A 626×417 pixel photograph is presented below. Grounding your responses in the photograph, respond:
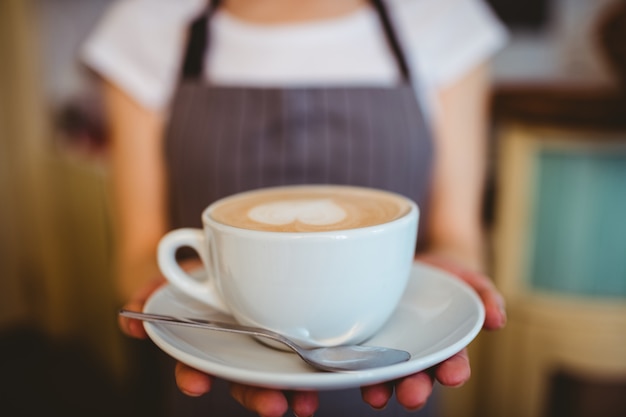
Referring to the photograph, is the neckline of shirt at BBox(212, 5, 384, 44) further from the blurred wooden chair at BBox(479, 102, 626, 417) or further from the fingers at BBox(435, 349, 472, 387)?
the fingers at BBox(435, 349, 472, 387)

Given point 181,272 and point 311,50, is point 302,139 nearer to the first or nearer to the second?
point 311,50

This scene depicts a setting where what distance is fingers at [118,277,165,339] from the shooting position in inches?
20.2

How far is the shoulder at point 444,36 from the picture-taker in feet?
2.97

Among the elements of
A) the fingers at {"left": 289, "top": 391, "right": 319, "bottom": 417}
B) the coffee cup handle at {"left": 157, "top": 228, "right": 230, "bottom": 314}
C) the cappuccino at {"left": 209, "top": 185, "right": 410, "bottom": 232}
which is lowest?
the fingers at {"left": 289, "top": 391, "right": 319, "bottom": 417}

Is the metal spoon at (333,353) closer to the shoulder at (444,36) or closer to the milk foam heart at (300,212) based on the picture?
the milk foam heart at (300,212)

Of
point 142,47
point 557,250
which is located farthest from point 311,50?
point 557,250

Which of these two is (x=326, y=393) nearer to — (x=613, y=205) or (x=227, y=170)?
(x=227, y=170)

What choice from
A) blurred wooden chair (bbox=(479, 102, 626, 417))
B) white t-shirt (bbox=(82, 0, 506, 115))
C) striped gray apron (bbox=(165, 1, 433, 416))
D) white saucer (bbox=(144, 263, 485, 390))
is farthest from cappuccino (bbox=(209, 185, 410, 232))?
blurred wooden chair (bbox=(479, 102, 626, 417))

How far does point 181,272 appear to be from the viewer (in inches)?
21.0

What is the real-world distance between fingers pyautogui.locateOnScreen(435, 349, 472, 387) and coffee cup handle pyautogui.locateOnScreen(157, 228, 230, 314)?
21 centimetres

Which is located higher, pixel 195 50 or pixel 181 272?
pixel 195 50

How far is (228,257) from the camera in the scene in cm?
48

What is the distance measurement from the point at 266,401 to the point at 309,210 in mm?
178

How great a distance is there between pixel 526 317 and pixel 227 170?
2.69 feet
